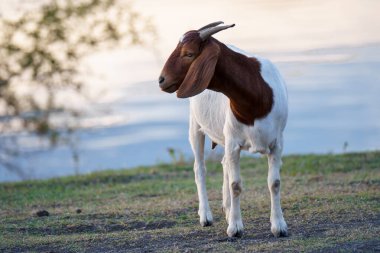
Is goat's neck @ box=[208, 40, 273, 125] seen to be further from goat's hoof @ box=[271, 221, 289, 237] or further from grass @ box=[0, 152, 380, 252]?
grass @ box=[0, 152, 380, 252]

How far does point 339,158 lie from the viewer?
1393 centimetres

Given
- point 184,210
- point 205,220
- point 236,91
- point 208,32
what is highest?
point 208,32

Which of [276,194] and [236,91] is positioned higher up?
[236,91]

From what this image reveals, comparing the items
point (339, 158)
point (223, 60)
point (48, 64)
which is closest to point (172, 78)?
point (223, 60)

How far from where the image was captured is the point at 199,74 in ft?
24.0

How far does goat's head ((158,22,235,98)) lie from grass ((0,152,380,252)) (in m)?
1.31

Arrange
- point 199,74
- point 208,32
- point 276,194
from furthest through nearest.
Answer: point 276,194 < point 208,32 < point 199,74

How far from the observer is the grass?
25.6 ft

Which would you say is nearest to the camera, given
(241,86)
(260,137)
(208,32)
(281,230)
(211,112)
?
(208,32)

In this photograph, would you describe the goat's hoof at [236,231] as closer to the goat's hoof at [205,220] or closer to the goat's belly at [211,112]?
the goat's hoof at [205,220]

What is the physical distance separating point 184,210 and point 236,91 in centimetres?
248

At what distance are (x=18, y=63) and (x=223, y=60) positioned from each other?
9310 millimetres

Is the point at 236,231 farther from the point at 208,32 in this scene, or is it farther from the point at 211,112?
the point at 208,32

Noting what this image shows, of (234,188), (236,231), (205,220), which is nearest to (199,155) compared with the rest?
(205,220)
